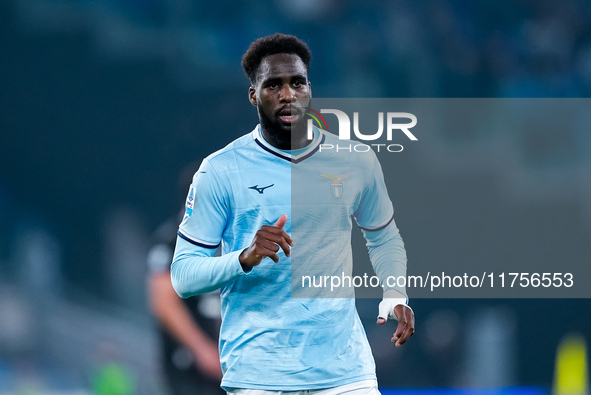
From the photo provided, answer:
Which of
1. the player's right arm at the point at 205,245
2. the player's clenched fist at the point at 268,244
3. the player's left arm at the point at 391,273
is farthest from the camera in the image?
the player's left arm at the point at 391,273

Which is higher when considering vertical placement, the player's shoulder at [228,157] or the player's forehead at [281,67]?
the player's forehead at [281,67]

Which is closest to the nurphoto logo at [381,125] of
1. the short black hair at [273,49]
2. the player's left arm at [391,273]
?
the short black hair at [273,49]

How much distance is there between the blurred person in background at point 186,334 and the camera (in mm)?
3621

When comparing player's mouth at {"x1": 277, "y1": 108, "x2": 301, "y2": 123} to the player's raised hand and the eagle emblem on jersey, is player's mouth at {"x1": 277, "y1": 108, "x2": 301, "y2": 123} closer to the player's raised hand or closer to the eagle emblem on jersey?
the eagle emblem on jersey

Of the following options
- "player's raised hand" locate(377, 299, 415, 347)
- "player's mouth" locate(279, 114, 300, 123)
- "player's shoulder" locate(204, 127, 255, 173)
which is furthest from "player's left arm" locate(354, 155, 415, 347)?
"player's shoulder" locate(204, 127, 255, 173)

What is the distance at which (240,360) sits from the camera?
8.13ft

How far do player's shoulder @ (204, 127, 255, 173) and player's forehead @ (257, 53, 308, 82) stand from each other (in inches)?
8.8

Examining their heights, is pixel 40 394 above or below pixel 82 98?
below

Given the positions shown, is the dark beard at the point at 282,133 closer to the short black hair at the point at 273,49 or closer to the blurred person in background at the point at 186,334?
the short black hair at the point at 273,49

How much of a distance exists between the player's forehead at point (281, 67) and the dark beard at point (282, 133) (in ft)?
0.44

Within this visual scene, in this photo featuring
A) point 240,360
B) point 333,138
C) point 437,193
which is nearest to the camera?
point 240,360

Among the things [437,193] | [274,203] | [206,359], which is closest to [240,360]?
[274,203]

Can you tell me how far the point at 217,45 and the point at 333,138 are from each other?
1.01 meters

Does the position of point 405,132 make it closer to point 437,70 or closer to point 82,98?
point 437,70
